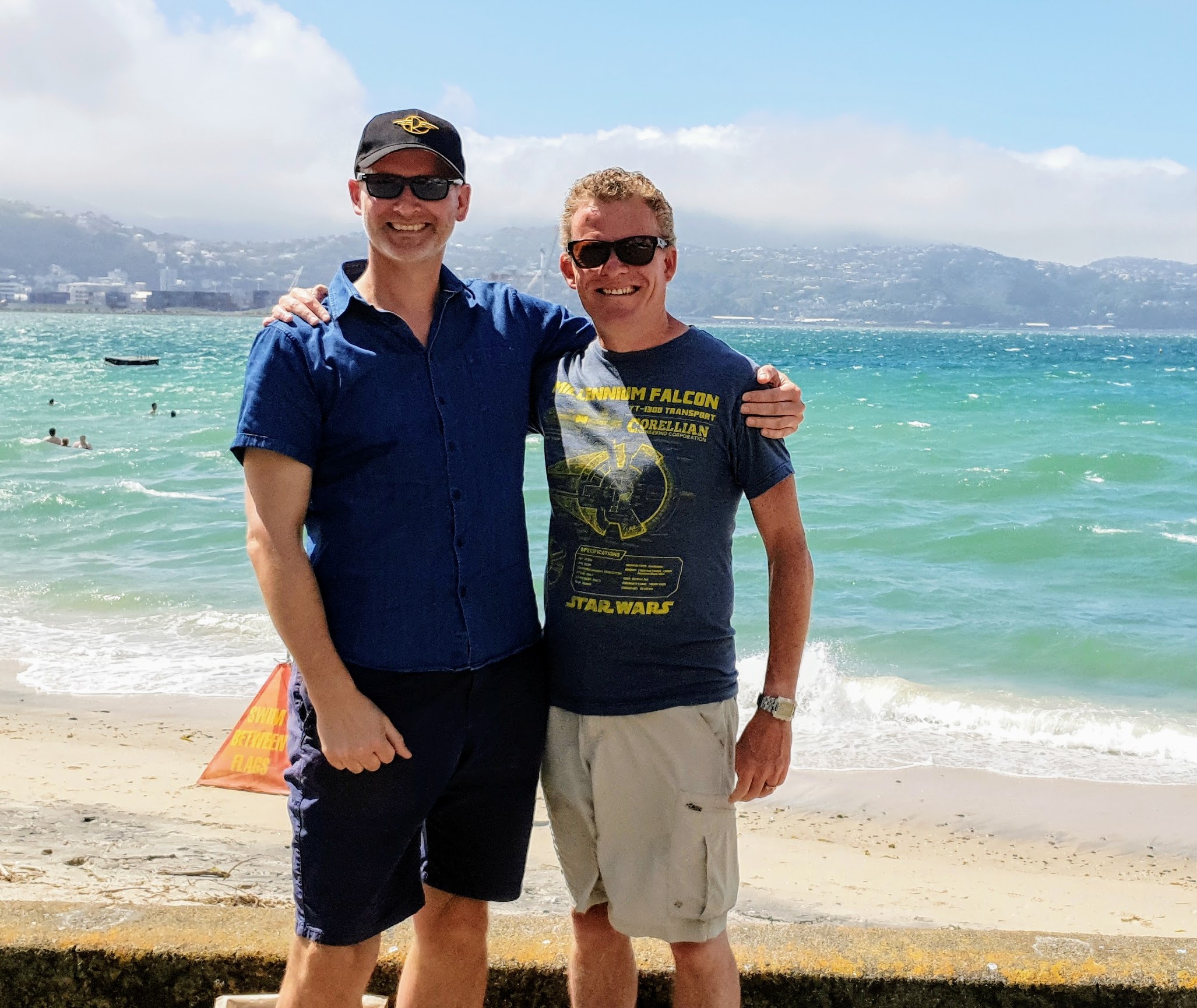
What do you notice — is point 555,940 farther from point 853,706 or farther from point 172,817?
point 853,706

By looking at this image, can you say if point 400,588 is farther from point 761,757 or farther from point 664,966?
point 664,966

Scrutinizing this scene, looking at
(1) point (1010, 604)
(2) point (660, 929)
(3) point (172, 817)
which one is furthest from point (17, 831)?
(1) point (1010, 604)

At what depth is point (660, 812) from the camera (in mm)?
2594

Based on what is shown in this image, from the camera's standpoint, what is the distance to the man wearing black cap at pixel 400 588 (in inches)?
93.0

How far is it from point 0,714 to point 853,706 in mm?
6078

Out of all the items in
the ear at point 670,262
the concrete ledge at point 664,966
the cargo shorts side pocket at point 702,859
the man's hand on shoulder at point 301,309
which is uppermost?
the ear at point 670,262

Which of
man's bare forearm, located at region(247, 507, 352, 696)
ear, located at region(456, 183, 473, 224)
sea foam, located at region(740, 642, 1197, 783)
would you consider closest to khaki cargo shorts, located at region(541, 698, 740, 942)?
man's bare forearm, located at region(247, 507, 352, 696)

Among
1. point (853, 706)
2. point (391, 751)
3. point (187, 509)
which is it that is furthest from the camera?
point (187, 509)

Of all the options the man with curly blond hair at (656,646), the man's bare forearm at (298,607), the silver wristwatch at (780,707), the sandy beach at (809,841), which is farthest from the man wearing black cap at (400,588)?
the sandy beach at (809,841)

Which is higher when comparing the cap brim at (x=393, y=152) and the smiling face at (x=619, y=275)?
the cap brim at (x=393, y=152)

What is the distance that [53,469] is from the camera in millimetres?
20578

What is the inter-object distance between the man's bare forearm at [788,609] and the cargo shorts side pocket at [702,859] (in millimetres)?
302

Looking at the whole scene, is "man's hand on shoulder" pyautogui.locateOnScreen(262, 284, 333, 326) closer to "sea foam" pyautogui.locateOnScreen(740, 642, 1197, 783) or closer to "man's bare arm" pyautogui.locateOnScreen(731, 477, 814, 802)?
"man's bare arm" pyautogui.locateOnScreen(731, 477, 814, 802)

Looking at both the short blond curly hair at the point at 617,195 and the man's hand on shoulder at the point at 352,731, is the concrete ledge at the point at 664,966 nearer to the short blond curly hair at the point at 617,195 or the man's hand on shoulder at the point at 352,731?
the man's hand on shoulder at the point at 352,731
